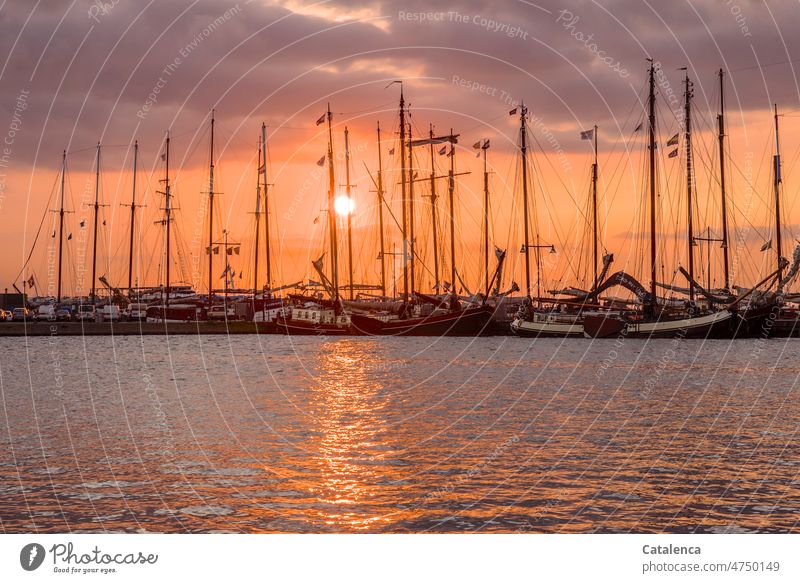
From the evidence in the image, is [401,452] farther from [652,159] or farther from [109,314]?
[109,314]

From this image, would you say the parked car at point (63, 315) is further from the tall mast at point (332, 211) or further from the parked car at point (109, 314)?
the tall mast at point (332, 211)

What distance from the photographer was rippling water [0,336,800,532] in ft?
64.8

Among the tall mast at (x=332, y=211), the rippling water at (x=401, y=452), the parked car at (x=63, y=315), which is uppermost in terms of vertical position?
the tall mast at (x=332, y=211)

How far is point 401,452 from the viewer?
28.6 metres

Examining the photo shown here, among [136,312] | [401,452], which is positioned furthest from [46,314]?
[401,452]

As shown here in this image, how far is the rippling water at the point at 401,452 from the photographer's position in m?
19.8

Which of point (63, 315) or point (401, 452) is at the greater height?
point (63, 315)

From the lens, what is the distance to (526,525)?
61.6 ft

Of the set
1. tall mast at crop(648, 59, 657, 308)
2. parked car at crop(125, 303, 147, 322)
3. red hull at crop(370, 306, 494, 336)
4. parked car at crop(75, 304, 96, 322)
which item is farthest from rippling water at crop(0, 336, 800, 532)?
parked car at crop(125, 303, 147, 322)

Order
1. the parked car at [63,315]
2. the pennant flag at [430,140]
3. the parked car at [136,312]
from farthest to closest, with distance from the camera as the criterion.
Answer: the parked car at [136,312], the parked car at [63,315], the pennant flag at [430,140]

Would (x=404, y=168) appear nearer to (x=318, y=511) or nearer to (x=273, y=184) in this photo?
(x=273, y=184)

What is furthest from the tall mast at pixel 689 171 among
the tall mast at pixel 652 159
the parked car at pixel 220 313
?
the parked car at pixel 220 313
